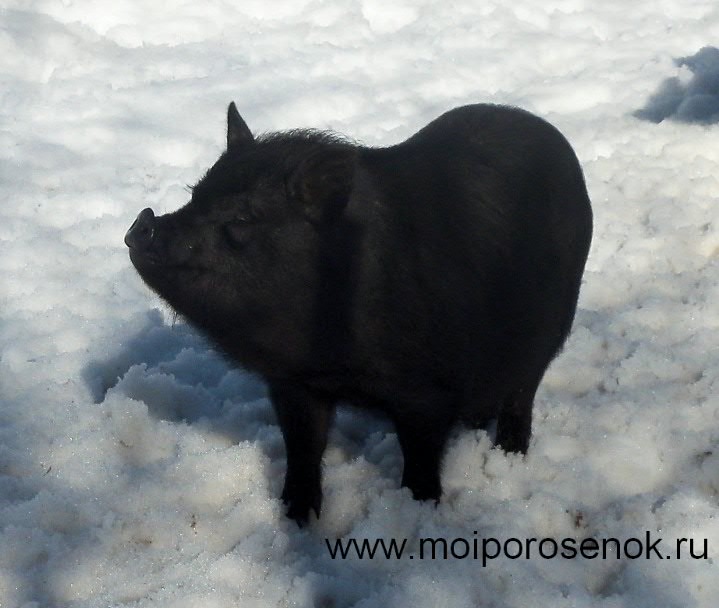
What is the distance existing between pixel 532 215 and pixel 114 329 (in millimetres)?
1646

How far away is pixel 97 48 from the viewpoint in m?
5.60

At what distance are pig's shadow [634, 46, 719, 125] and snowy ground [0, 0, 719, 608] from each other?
0.02 metres

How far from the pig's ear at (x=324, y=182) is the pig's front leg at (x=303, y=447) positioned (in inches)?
22.0

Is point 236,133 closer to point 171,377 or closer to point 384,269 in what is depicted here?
point 384,269

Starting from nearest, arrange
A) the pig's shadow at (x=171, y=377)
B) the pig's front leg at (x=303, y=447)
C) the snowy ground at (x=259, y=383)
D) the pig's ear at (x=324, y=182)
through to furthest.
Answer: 1. the pig's ear at (x=324, y=182)
2. the snowy ground at (x=259, y=383)
3. the pig's front leg at (x=303, y=447)
4. the pig's shadow at (x=171, y=377)

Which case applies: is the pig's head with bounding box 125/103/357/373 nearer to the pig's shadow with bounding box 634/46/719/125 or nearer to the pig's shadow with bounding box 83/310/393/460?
the pig's shadow with bounding box 83/310/393/460

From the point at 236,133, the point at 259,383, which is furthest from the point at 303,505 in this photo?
the point at 236,133

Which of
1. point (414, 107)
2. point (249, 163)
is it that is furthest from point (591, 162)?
point (249, 163)

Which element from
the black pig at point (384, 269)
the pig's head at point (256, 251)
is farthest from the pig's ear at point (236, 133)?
the pig's head at point (256, 251)

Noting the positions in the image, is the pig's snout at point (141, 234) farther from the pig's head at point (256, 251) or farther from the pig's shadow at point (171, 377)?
the pig's shadow at point (171, 377)

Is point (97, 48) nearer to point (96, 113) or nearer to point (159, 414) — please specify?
point (96, 113)

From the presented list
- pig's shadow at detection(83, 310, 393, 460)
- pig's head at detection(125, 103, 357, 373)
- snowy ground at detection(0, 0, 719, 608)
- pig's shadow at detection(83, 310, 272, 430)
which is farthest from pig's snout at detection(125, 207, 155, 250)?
pig's shadow at detection(83, 310, 272, 430)

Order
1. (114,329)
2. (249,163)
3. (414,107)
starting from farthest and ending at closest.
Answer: (414,107) → (114,329) → (249,163)

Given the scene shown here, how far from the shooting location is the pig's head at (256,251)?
2.25m
